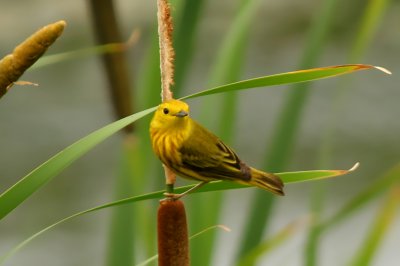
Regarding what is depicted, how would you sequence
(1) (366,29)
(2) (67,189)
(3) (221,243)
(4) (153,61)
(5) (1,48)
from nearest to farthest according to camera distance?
1. (4) (153,61)
2. (1) (366,29)
3. (3) (221,243)
4. (2) (67,189)
5. (5) (1,48)

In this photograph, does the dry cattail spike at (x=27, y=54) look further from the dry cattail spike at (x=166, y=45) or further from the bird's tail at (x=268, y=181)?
the bird's tail at (x=268, y=181)

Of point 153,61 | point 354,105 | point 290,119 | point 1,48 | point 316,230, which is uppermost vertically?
point 153,61

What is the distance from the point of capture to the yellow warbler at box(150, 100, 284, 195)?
0.89m

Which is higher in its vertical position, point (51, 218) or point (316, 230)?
point (316, 230)

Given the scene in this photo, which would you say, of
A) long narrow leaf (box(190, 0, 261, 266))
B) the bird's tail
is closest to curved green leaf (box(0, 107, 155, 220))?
the bird's tail

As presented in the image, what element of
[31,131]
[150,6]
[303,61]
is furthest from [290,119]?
[150,6]

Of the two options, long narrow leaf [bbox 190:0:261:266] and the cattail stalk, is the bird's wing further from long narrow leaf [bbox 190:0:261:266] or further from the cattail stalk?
long narrow leaf [bbox 190:0:261:266]

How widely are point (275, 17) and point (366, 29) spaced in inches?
165

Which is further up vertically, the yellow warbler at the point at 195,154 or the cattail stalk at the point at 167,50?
the cattail stalk at the point at 167,50

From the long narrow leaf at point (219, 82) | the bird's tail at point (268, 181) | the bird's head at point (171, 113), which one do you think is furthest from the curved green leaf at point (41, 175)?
the long narrow leaf at point (219, 82)

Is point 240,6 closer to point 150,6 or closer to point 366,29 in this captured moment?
point 366,29

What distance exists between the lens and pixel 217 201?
4.48ft

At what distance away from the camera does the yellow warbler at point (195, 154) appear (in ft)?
2.92

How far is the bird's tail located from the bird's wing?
0.03ft
